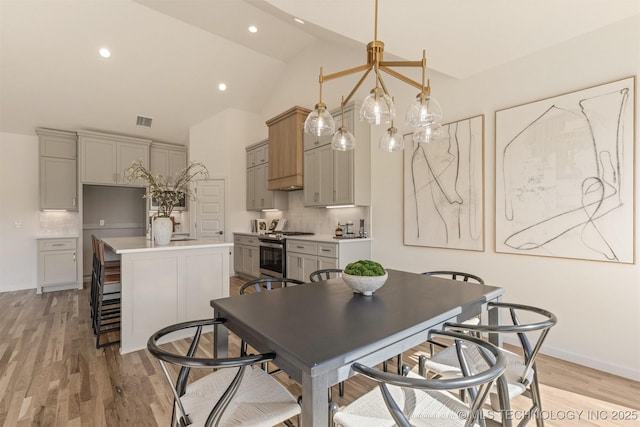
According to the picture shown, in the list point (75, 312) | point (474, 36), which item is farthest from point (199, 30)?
point (75, 312)

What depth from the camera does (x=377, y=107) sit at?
1643 mm

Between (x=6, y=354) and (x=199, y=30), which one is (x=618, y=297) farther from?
(x=199, y=30)

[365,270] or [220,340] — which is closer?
[220,340]

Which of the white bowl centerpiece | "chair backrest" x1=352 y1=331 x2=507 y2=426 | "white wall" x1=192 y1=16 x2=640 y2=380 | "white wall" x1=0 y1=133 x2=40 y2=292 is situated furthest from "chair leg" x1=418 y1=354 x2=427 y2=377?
"white wall" x1=0 y1=133 x2=40 y2=292

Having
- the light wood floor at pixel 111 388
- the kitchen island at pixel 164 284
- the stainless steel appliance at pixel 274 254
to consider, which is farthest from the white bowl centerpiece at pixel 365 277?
the stainless steel appliance at pixel 274 254

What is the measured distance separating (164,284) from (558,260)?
3524 mm

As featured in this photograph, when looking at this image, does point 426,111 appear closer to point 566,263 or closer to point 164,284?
point 566,263

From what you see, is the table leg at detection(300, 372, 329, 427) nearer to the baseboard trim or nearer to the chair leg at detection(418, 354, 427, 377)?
the chair leg at detection(418, 354, 427, 377)

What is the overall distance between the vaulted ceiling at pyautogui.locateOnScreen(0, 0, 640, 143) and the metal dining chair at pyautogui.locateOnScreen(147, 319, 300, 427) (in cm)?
235

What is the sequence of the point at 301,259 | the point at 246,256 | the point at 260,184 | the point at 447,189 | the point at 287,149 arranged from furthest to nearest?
the point at 260,184 → the point at 246,256 → the point at 287,149 → the point at 301,259 → the point at 447,189

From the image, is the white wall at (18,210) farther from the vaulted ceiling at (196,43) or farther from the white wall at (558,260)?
the white wall at (558,260)

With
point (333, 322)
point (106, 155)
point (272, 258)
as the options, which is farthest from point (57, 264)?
point (333, 322)

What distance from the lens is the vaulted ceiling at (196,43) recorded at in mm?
2430

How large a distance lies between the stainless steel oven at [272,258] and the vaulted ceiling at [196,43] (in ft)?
9.55
